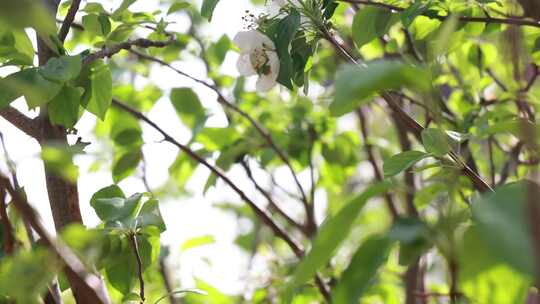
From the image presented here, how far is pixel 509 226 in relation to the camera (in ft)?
1.08

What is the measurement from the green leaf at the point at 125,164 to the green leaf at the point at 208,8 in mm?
420

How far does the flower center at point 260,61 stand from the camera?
0.77 metres

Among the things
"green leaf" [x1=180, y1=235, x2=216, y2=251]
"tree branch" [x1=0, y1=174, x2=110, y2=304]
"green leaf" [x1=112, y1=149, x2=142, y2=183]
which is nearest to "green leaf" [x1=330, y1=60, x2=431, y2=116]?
"tree branch" [x1=0, y1=174, x2=110, y2=304]

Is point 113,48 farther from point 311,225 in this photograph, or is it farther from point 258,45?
point 311,225

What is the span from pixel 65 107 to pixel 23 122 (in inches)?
3.0

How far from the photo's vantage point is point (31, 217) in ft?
1.30

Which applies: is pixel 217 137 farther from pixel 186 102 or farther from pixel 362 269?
pixel 362 269

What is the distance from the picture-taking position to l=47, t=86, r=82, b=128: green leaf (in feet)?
2.35

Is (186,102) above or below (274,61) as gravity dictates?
above

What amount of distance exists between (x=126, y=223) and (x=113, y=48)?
195 mm

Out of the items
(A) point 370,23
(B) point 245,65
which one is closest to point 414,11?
(A) point 370,23

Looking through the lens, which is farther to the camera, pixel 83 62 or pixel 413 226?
pixel 83 62

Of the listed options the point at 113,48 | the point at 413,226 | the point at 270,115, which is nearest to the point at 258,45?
the point at 113,48

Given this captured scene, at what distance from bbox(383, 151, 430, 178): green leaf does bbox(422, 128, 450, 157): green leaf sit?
0.01 m
